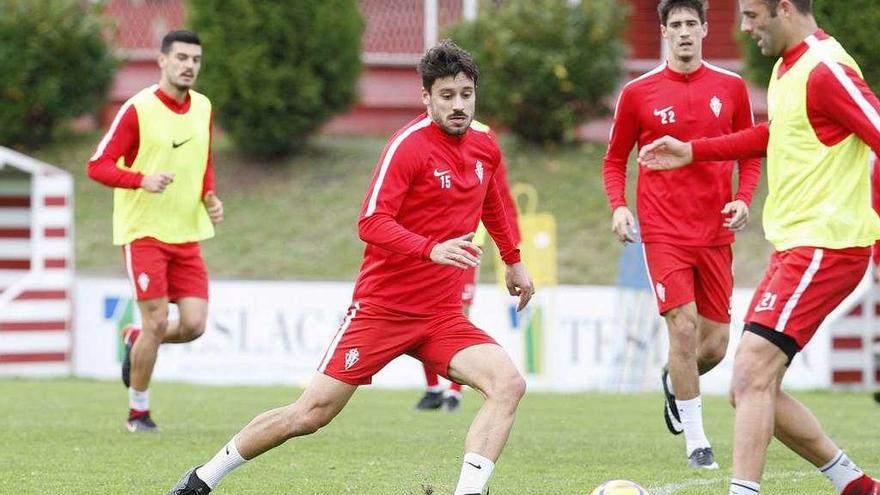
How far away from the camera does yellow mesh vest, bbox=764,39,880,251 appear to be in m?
6.75

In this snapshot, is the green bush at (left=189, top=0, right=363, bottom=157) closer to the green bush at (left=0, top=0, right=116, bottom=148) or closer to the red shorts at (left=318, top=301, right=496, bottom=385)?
the green bush at (left=0, top=0, right=116, bottom=148)

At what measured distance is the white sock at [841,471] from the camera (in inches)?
277

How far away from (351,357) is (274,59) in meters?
15.5

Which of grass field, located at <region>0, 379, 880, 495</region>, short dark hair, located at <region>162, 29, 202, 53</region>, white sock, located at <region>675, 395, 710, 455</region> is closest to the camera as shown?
grass field, located at <region>0, 379, 880, 495</region>

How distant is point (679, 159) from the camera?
7133 mm

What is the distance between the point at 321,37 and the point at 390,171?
1540 centimetres

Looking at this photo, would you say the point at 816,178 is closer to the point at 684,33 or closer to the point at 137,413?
the point at 684,33

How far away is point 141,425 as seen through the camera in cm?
1096

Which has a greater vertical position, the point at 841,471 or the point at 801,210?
the point at 801,210

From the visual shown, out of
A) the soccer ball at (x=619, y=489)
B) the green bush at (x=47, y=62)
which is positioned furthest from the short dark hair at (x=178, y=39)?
the green bush at (x=47, y=62)

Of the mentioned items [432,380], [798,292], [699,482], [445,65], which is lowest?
[432,380]

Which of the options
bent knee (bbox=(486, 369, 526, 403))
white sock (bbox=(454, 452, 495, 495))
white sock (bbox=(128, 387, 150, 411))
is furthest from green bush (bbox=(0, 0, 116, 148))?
white sock (bbox=(454, 452, 495, 495))

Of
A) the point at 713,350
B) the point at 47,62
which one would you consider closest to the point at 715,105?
the point at 713,350

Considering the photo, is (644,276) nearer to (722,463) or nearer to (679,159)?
(722,463)
